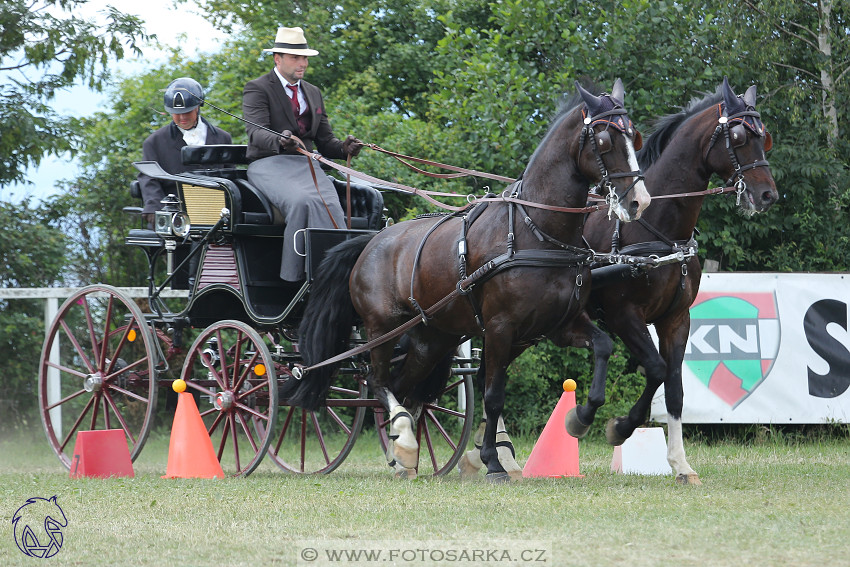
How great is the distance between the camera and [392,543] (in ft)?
14.8

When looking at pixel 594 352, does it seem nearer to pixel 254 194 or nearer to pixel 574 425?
pixel 574 425

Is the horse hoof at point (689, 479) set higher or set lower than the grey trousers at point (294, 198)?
lower

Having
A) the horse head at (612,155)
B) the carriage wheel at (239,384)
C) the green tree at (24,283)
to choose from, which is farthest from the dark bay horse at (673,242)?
the green tree at (24,283)

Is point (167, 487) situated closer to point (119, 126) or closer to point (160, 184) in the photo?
point (160, 184)

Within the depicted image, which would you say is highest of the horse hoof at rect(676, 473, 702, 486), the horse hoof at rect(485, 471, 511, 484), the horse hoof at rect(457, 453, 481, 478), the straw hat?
the straw hat

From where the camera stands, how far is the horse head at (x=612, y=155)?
592 cm

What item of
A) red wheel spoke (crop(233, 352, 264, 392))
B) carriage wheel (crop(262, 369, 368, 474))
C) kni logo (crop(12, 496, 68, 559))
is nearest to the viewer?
kni logo (crop(12, 496, 68, 559))

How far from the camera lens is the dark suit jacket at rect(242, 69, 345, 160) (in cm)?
761

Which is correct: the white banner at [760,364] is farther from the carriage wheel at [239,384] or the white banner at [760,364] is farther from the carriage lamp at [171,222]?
the carriage lamp at [171,222]

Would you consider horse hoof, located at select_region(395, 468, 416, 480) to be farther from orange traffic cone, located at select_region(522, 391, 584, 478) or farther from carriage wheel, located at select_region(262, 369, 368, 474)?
carriage wheel, located at select_region(262, 369, 368, 474)

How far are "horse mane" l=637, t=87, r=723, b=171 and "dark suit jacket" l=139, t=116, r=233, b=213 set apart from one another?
133 inches

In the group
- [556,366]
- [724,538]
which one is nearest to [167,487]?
[724,538]

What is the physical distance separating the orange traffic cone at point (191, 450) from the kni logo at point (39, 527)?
1412 mm

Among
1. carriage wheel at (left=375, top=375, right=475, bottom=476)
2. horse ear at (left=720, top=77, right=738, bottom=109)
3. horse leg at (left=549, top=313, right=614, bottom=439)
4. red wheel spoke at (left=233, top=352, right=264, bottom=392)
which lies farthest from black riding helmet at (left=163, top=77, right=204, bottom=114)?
horse ear at (left=720, top=77, right=738, bottom=109)
